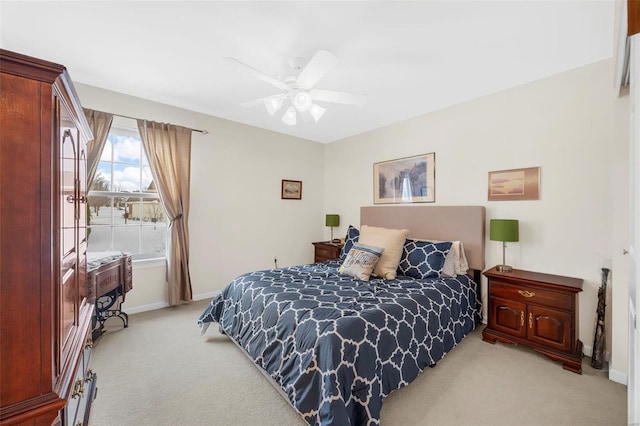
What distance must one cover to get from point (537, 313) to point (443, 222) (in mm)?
1297

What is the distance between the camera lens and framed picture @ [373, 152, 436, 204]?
3588mm

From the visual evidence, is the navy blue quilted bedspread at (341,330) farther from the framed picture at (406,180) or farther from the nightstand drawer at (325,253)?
the nightstand drawer at (325,253)

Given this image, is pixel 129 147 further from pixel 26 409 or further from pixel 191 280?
pixel 26 409

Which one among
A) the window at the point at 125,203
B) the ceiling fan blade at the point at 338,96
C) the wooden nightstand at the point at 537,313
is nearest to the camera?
the wooden nightstand at the point at 537,313

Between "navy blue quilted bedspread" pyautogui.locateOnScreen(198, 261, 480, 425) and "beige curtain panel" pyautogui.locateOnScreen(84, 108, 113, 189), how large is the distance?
1984mm

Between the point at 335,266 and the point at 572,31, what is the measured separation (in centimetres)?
293

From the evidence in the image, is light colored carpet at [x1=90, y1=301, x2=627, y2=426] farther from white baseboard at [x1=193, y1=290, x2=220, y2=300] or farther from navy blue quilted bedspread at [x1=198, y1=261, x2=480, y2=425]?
white baseboard at [x1=193, y1=290, x2=220, y2=300]

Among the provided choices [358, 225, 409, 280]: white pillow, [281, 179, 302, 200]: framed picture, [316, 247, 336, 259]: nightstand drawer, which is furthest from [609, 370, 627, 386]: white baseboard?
[281, 179, 302, 200]: framed picture

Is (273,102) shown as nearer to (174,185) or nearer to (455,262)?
(174,185)

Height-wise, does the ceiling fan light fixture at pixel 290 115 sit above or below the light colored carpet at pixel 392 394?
above

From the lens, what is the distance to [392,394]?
6.37 feet

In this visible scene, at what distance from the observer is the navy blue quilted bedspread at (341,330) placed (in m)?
1.55

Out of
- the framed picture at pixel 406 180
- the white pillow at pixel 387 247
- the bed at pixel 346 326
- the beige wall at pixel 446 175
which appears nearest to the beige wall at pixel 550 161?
the beige wall at pixel 446 175

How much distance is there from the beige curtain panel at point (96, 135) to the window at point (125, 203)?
18 centimetres
